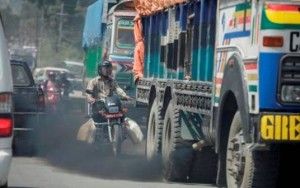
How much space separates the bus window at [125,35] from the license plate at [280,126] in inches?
664

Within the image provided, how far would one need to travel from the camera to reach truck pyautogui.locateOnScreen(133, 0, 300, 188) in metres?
9.09

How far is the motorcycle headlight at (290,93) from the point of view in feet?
30.0

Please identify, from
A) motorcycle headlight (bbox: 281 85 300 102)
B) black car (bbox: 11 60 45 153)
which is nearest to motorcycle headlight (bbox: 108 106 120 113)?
black car (bbox: 11 60 45 153)

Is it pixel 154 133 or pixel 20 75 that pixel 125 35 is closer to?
pixel 20 75

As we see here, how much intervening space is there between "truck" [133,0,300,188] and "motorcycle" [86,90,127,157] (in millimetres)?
1341

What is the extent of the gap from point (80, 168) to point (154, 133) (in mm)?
1263

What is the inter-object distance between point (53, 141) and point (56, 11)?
186 feet

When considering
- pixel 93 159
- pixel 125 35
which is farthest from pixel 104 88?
pixel 125 35

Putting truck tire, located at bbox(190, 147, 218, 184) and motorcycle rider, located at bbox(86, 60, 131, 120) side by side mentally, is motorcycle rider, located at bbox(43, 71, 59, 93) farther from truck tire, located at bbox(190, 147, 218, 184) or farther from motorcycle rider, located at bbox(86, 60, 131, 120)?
truck tire, located at bbox(190, 147, 218, 184)

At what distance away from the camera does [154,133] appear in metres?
15.9

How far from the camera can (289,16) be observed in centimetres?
908

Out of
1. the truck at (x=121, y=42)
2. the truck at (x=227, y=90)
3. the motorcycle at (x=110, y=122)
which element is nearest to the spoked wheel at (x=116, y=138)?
the motorcycle at (x=110, y=122)

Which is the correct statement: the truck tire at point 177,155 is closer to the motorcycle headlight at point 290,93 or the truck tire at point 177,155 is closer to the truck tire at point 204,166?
the truck tire at point 204,166

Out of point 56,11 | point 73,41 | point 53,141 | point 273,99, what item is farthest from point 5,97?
point 73,41
